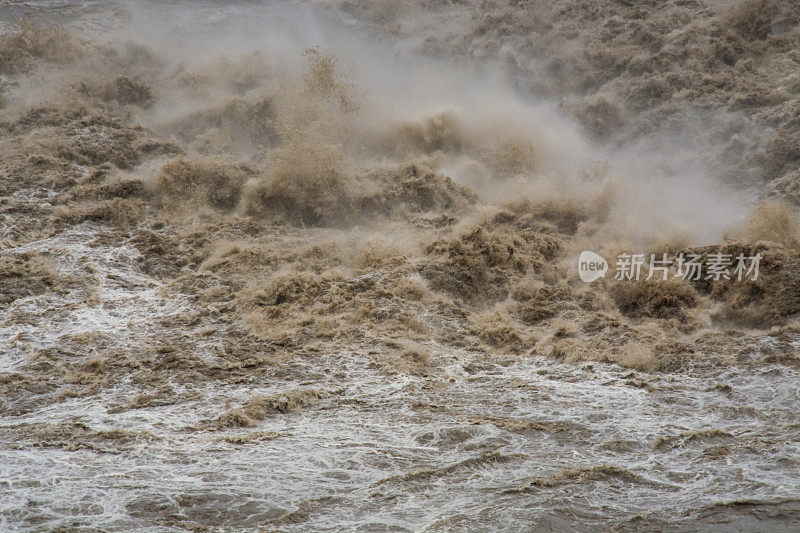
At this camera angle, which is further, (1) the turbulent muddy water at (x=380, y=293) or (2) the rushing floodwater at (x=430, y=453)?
(1) the turbulent muddy water at (x=380, y=293)

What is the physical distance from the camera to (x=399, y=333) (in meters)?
7.46

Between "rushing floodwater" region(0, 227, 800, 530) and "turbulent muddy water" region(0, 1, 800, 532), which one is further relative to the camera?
"turbulent muddy water" region(0, 1, 800, 532)

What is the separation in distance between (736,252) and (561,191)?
348 cm

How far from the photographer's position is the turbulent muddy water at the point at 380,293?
476 centimetres

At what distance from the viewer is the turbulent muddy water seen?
4.76 m

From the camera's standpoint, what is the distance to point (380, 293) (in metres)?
8.20

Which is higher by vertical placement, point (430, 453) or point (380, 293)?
point (380, 293)

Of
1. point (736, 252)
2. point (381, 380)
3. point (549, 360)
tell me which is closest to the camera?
point (381, 380)

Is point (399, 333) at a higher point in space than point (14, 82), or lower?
lower

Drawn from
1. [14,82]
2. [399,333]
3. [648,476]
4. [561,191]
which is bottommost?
[648,476]

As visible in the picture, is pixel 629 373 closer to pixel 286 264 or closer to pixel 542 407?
pixel 542 407

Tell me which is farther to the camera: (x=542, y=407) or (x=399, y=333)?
(x=399, y=333)

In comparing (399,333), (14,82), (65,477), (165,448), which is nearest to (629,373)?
(399,333)

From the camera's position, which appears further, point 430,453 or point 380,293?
point 380,293
